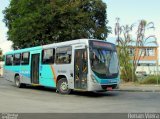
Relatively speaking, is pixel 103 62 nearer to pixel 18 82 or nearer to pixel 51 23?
pixel 18 82

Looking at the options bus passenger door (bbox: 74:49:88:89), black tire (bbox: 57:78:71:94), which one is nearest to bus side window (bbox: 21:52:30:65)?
black tire (bbox: 57:78:71:94)

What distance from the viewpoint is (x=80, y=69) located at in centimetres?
1855

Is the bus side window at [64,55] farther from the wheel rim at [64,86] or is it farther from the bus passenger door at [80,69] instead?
the wheel rim at [64,86]

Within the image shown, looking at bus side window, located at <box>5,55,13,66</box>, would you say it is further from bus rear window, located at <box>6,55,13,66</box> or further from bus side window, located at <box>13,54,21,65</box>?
bus side window, located at <box>13,54,21,65</box>

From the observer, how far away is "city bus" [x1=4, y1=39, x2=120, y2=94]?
1805 centimetres

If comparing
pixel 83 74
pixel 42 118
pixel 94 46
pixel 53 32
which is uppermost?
pixel 53 32

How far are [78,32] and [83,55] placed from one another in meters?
18.3

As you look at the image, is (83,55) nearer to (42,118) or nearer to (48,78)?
(48,78)

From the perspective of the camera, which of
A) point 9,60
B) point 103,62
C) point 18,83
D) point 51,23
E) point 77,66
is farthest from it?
point 51,23

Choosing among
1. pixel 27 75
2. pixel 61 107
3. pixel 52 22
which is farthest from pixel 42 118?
pixel 52 22

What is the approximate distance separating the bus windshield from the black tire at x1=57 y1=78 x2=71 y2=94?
2.58 meters

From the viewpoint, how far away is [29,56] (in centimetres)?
2422

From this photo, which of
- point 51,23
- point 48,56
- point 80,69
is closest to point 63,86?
point 80,69

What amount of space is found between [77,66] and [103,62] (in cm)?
148
